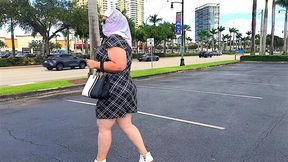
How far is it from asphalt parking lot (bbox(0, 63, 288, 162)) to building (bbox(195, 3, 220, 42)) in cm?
10315

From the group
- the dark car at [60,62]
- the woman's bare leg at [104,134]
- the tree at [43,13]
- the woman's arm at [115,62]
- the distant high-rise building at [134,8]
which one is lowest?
the woman's bare leg at [104,134]

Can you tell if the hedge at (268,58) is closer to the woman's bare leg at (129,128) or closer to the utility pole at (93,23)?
the utility pole at (93,23)

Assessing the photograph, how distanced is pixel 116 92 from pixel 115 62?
353mm

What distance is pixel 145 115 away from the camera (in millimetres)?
7055

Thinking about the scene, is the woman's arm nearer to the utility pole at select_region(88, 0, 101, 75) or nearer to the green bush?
the utility pole at select_region(88, 0, 101, 75)

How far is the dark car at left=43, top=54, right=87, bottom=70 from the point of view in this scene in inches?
1129

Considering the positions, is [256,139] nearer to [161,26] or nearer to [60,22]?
[60,22]

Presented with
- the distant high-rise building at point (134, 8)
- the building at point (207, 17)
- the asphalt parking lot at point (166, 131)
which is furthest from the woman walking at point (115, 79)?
the building at point (207, 17)

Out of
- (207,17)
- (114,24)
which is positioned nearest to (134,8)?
(207,17)

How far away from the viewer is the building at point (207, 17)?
360ft

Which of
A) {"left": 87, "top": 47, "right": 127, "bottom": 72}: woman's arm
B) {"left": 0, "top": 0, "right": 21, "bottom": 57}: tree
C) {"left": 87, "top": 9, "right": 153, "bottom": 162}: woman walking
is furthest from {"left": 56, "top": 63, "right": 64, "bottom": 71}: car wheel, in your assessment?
{"left": 87, "top": 47, "right": 127, "bottom": 72}: woman's arm

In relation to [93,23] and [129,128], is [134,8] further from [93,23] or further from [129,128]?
[129,128]

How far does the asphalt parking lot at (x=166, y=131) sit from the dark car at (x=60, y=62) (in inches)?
794

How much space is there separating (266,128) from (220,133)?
1.02 m
